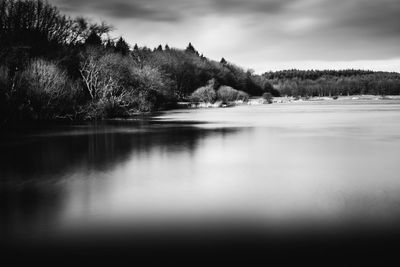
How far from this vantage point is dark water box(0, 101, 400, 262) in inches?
245

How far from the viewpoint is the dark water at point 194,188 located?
20.4 ft

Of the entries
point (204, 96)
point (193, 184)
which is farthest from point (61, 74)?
point (204, 96)

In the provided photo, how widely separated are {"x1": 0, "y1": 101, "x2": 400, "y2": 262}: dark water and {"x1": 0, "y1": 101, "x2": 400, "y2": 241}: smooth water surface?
21mm

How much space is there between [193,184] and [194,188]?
44 centimetres

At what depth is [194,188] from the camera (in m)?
8.85

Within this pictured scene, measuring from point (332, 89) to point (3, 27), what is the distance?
164 meters

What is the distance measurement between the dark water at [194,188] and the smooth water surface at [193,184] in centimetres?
2

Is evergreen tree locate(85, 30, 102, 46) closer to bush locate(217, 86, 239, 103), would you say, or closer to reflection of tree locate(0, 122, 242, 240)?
bush locate(217, 86, 239, 103)

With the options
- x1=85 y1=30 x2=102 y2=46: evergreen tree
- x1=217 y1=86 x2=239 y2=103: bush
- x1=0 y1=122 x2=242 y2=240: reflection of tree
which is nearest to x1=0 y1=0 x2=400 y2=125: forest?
x1=85 y1=30 x2=102 y2=46: evergreen tree

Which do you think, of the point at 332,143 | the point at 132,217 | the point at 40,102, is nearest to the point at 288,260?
Answer: the point at 132,217

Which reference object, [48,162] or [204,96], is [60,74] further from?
[204,96]

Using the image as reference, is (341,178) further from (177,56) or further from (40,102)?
(177,56)

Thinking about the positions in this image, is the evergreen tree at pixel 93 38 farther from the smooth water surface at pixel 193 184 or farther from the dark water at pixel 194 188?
the dark water at pixel 194 188

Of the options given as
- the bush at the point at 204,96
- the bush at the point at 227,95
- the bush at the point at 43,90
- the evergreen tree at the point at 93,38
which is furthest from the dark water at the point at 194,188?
the bush at the point at 227,95
